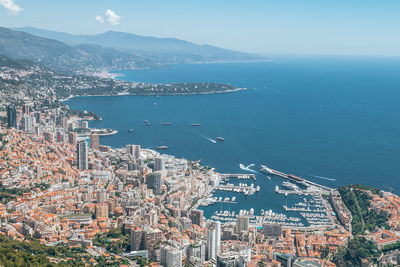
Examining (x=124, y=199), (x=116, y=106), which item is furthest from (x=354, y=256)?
(x=116, y=106)

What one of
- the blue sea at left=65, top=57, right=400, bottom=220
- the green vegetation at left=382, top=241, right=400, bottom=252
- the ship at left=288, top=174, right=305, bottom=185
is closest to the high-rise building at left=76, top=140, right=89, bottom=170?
the blue sea at left=65, top=57, right=400, bottom=220

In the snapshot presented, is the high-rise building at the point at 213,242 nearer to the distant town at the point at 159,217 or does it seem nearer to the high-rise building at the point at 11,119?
the distant town at the point at 159,217

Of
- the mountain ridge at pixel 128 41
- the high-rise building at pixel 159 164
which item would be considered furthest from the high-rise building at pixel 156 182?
the mountain ridge at pixel 128 41

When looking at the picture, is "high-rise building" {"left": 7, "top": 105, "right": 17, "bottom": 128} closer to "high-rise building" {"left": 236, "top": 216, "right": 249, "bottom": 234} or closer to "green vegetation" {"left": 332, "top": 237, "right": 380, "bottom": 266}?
"high-rise building" {"left": 236, "top": 216, "right": 249, "bottom": 234}

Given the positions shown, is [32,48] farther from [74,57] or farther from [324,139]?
[324,139]

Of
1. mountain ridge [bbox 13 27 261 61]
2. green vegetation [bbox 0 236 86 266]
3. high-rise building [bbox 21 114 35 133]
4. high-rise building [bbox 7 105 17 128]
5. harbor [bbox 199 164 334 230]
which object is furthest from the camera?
mountain ridge [bbox 13 27 261 61]

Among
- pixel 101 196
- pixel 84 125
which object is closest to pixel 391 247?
pixel 101 196
